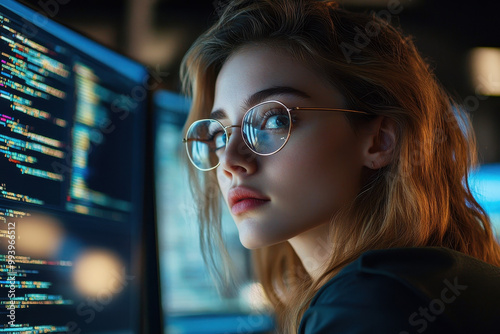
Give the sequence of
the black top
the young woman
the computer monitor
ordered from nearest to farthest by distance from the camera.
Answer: the black top, the computer monitor, the young woman

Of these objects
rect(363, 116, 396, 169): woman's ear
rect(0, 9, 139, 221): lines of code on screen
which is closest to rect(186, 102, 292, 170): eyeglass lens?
rect(363, 116, 396, 169): woman's ear

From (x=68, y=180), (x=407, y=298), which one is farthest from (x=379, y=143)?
(x=68, y=180)

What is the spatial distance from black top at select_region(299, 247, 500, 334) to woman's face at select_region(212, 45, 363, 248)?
27 centimetres

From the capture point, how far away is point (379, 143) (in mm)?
1142

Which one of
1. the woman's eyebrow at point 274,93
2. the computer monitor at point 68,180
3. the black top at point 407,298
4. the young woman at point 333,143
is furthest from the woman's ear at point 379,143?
the computer monitor at point 68,180

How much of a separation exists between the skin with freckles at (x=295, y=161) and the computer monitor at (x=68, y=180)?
0.26m

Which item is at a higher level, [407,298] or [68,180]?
[68,180]

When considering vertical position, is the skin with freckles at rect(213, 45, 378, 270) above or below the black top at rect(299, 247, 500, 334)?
above

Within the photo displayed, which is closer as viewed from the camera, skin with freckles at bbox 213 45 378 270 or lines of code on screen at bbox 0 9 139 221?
lines of code on screen at bbox 0 9 139 221

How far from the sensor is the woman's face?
1065mm

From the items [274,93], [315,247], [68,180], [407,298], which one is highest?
[274,93]

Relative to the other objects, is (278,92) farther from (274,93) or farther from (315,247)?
(315,247)

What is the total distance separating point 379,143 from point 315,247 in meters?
0.28

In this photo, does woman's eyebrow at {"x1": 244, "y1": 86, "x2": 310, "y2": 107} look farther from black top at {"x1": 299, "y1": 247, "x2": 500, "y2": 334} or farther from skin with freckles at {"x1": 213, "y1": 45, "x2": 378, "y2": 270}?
black top at {"x1": 299, "y1": 247, "x2": 500, "y2": 334}
